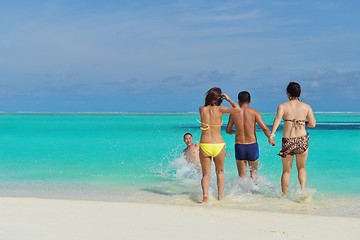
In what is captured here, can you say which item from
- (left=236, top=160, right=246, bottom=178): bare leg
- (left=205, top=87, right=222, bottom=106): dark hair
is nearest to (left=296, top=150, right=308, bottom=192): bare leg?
(left=236, top=160, right=246, bottom=178): bare leg

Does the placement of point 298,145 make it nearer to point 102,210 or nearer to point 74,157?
point 102,210

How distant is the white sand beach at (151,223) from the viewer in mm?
5184

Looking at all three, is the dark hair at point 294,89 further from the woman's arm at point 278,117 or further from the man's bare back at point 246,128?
the man's bare back at point 246,128

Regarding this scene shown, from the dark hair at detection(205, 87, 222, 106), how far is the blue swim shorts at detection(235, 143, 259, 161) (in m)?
1.05

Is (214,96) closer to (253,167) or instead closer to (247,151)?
(247,151)

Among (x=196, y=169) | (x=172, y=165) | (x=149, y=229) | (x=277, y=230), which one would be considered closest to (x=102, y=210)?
(x=149, y=229)

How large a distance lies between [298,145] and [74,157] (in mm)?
10631

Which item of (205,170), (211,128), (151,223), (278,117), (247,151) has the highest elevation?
(278,117)

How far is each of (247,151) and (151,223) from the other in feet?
8.23

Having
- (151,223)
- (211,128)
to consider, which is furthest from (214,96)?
(151,223)

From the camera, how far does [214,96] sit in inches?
274

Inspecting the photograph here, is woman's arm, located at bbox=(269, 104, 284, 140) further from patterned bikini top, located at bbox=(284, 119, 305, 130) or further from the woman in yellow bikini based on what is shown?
the woman in yellow bikini

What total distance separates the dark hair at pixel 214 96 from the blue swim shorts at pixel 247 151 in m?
1.05

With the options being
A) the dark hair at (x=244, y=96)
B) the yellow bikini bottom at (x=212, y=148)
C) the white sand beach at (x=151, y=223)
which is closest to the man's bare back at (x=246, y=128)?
the dark hair at (x=244, y=96)
